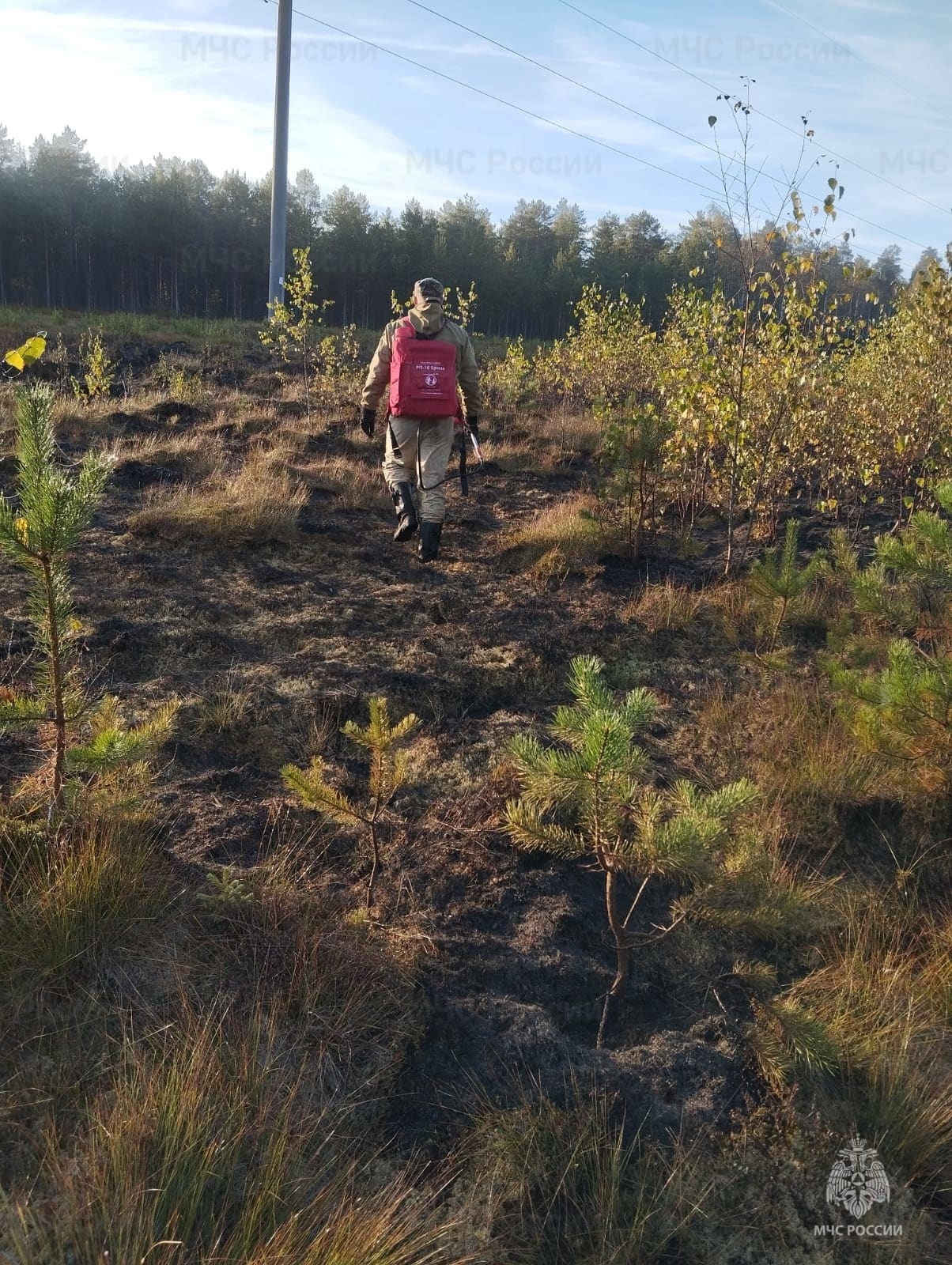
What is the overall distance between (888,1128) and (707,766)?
1.69 metres

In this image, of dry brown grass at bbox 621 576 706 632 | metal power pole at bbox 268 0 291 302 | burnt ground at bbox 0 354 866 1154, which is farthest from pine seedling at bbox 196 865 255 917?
metal power pole at bbox 268 0 291 302

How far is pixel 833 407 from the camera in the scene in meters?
7.31

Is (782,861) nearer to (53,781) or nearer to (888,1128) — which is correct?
(888,1128)

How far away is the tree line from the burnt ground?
40391 mm

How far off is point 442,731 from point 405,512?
2.82m

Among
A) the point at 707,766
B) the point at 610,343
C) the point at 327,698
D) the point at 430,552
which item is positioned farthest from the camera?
the point at 610,343

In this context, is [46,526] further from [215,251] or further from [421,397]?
[215,251]

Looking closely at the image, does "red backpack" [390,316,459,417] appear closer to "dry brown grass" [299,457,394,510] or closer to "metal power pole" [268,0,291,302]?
"dry brown grass" [299,457,394,510]

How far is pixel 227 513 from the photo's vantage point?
20.4 feet

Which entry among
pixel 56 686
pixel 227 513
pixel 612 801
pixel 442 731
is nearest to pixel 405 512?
pixel 227 513

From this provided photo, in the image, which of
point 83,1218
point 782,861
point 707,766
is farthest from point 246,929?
point 707,766

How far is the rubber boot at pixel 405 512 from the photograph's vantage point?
6.07 meters

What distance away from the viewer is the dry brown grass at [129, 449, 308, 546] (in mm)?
6070

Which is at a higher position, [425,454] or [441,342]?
[441,342]
